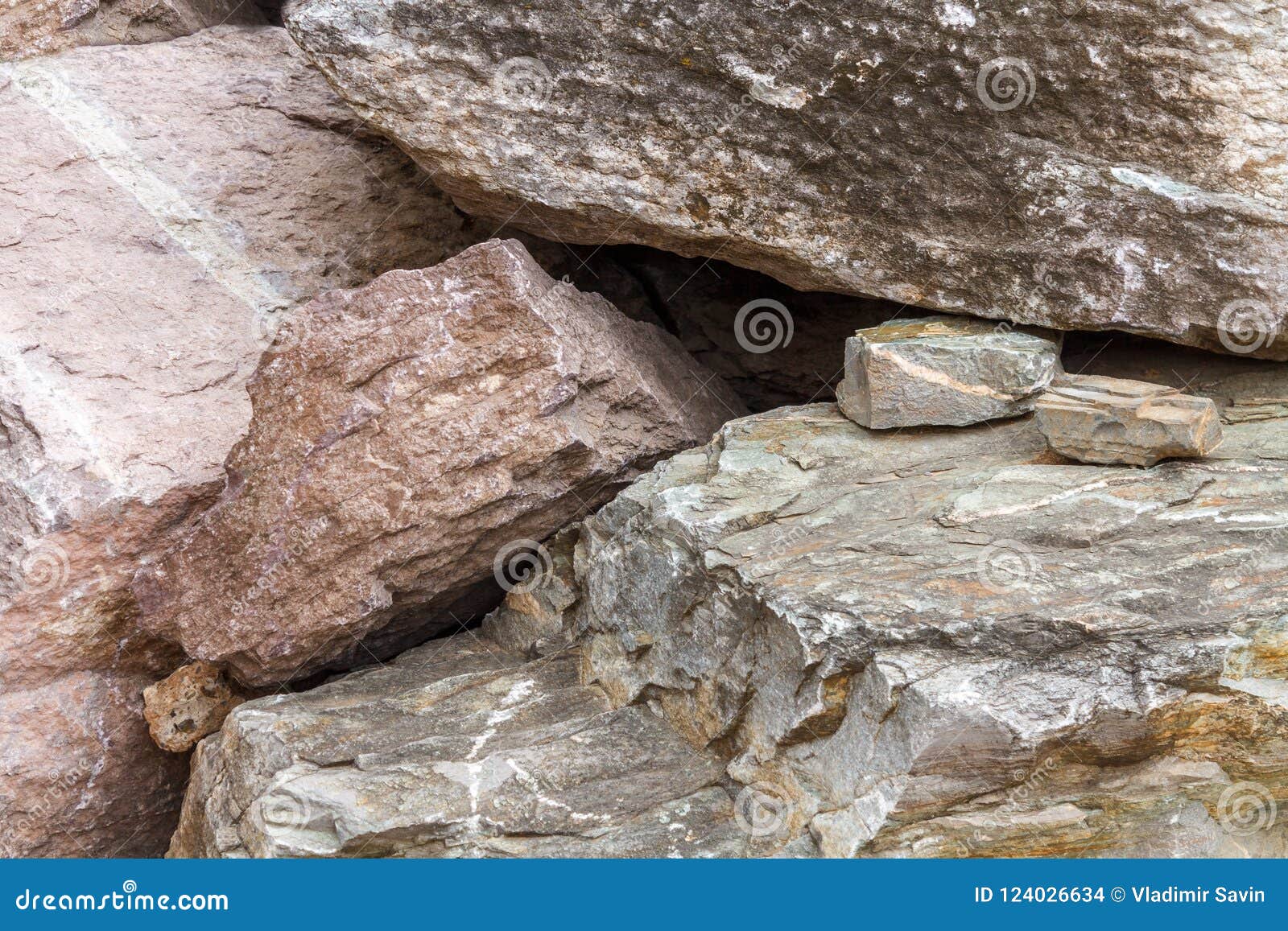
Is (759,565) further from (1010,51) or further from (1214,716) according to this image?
(1010,51)

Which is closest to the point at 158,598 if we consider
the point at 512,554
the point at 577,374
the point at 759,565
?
the point at 512,554

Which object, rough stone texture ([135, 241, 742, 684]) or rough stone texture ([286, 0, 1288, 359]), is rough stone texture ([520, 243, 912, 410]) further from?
rough stone texture ([135, 241, 742, 684])

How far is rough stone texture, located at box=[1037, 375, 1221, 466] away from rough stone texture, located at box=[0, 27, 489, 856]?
235 centimetres

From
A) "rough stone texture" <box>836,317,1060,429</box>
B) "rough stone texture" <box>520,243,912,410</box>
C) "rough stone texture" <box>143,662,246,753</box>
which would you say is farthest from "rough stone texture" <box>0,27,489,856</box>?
"rough stone texture" <box>836,317,1060,429</box>

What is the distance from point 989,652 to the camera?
274 cm

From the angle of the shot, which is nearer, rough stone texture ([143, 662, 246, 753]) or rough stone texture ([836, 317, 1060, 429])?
rough stone texture ([836, 317, 1060, 429])

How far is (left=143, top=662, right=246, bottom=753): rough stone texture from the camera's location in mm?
3676

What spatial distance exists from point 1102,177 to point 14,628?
3.46 metres

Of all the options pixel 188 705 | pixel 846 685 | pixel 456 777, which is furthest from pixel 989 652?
pixel 188 705

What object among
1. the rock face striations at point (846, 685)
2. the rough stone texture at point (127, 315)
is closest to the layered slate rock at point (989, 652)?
the rock face striations at point (846, 685)

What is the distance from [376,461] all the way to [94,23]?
8.48ft

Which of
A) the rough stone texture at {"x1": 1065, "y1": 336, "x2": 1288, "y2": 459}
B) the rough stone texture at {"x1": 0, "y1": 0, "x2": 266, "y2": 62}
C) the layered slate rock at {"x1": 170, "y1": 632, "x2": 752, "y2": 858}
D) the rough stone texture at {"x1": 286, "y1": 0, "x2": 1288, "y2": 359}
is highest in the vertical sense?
the rough stone texture at {"x1": 0, "y1": 0, "x2": 266, "y2": 62}

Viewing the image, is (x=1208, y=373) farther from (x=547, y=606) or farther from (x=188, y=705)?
(x=188, y=705)

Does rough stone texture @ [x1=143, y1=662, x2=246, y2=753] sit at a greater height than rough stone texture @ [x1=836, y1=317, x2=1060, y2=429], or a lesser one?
lesser
